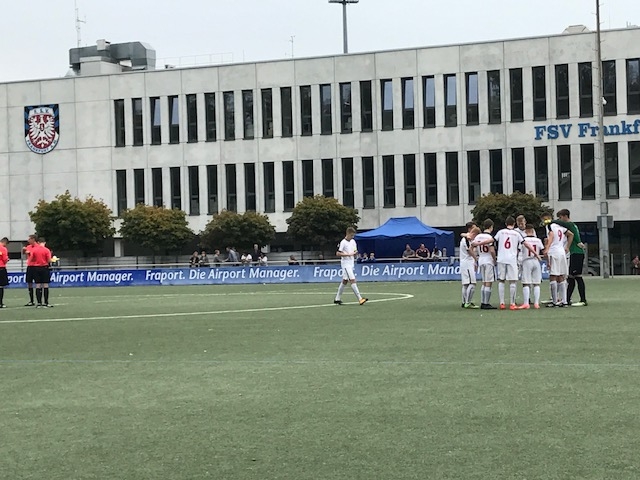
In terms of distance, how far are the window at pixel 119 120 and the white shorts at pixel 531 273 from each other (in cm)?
5267

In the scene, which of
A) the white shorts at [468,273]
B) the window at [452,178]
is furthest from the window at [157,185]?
the white shorts at [468,273]

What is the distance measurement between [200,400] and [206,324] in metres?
9.67

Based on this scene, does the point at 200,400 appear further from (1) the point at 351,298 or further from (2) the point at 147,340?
(1) the point at 351,298

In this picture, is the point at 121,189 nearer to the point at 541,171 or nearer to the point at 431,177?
the point at 431,177

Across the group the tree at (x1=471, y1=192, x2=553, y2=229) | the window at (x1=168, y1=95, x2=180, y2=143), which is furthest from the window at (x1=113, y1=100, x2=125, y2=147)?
the tree at (x1=471, y1=192, x2=553, y2=229)

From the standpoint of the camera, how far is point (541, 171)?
62281 millimetres

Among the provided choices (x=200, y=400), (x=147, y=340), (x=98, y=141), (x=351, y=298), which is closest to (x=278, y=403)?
(x=200, y=400)

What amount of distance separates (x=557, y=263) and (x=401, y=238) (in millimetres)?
30285

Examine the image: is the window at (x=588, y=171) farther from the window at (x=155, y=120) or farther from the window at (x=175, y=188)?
the window at (x=155, y=120)

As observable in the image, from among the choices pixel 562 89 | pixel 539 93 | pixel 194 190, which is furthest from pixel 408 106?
pixel 194 190

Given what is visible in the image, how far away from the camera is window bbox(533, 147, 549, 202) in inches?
2443

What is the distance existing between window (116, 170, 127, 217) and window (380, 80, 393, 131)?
61.9 feet

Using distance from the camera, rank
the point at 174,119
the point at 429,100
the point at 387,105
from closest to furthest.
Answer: the point at 429,100
the point at 387,105
the point at 174,119

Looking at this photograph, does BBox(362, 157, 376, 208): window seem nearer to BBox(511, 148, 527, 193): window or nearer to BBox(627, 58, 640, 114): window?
BBox(511, 148, 527, 193): window
